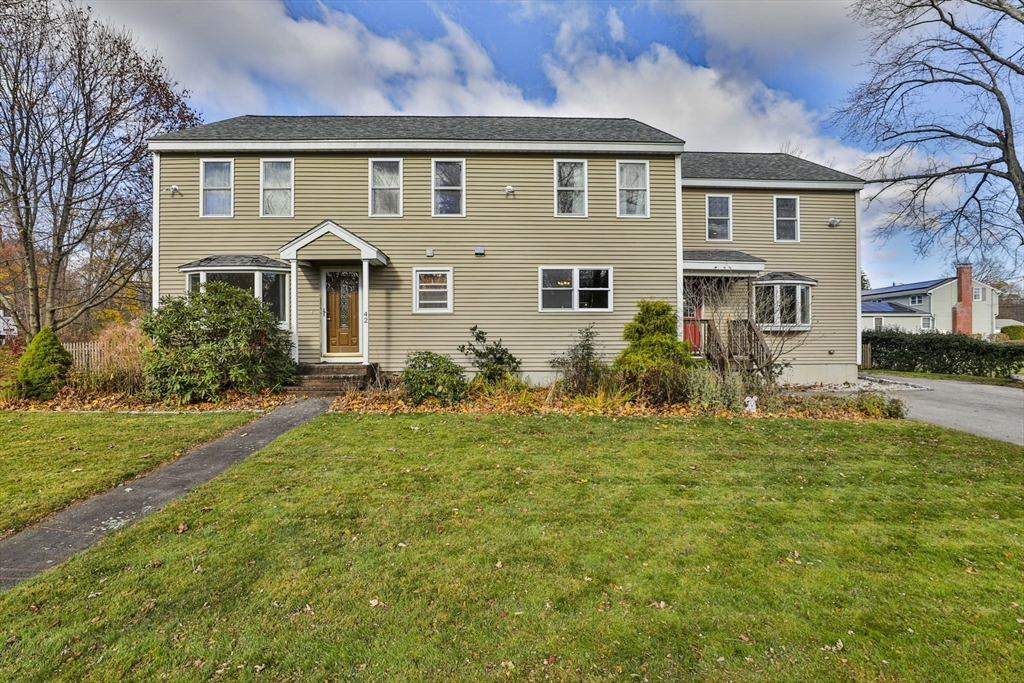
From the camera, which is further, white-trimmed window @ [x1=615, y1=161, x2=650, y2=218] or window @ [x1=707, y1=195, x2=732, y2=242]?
window @ [x1=707, y1=195, x2=732, y2=242]

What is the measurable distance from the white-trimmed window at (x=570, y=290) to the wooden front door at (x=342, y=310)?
5.17 meters

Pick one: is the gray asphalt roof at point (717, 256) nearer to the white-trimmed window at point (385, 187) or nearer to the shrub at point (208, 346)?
the white-trimmed window at point (385, 187)

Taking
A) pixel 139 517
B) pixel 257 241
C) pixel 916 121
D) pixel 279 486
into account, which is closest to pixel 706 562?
pixel 279 486

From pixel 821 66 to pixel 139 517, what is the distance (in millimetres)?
20296

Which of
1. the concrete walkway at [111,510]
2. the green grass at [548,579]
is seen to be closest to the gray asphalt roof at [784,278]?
the green grass at [548,579]

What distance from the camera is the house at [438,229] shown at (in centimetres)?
1135

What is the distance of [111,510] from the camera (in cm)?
396

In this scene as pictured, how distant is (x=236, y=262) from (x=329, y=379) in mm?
4085

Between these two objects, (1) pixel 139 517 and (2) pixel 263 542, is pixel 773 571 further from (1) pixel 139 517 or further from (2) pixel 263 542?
(1) pixel 139 517

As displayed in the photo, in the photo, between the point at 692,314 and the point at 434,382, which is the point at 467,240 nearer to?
the point at 434,382

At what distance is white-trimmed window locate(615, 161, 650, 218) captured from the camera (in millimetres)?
11898

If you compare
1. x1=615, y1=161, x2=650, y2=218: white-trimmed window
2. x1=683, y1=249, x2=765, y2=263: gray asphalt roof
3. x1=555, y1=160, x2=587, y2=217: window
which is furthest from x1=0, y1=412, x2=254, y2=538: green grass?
x1=683, y1=249, x2=765, y2=263: gray asphalt roof

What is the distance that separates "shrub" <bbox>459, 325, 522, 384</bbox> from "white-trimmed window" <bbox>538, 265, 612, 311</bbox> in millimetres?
2013

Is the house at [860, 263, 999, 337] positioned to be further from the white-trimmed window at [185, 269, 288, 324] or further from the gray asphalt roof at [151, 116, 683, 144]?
the white-trimmed window at [185, 269, 288, 324]
